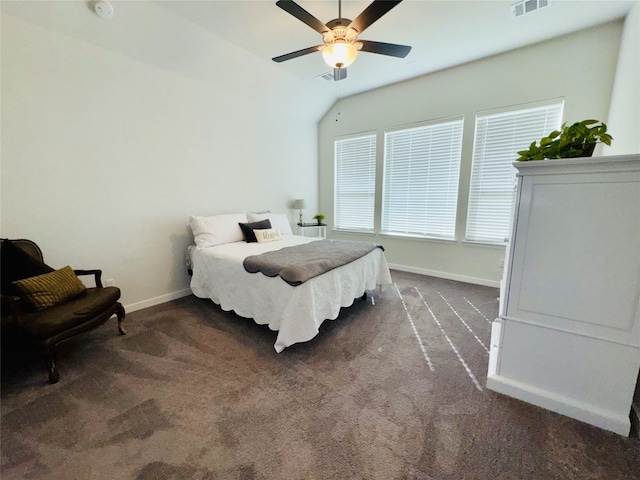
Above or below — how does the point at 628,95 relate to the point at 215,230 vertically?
above

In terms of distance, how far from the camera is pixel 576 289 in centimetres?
150

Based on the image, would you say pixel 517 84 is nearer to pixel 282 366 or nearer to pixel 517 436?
pixel 517 436

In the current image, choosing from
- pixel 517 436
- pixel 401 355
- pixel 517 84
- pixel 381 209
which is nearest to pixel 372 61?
pixel 517 84

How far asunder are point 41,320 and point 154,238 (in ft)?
4.79

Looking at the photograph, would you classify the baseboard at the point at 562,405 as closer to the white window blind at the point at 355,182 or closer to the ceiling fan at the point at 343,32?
the ceiling fan at the point at 343,32

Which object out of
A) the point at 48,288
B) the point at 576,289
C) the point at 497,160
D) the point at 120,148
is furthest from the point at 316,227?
the point at 576,289

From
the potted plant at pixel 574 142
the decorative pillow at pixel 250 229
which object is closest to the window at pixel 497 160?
the potted plant at pixel 574 142

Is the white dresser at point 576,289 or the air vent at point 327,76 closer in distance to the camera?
the white dresser at point 576,289

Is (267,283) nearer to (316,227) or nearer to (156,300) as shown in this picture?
(156,300)

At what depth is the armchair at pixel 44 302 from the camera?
1.81 meters

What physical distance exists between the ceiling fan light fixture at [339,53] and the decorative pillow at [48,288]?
113 inches

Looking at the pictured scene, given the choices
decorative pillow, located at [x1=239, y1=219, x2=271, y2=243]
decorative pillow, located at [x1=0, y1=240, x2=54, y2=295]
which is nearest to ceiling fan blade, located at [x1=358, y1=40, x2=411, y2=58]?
decorative pillow, located at [x1=239, y1=219, x2=271, y2=243]

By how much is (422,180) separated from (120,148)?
4.10 m

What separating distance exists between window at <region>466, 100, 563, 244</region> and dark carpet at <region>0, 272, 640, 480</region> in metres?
1.86
